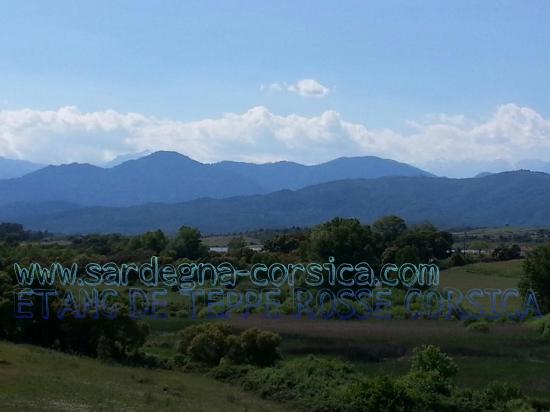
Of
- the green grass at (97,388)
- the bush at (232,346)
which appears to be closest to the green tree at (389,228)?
the bush at (232,346)

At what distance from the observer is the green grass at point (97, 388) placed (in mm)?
21281

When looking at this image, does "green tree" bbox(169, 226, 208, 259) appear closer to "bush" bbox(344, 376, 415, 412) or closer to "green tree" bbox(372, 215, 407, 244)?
"green tree" bbox(372, 215, 407, 244)

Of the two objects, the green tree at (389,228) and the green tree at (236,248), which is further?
the green tree at (389,228)

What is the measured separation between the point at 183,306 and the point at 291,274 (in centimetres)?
1229

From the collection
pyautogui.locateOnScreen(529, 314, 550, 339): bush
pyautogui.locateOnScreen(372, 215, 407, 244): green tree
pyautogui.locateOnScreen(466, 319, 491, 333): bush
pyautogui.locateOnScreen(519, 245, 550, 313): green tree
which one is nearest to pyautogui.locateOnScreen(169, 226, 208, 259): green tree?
pyautogui.locateOnScreen(372, 215, 407, 244): green tree

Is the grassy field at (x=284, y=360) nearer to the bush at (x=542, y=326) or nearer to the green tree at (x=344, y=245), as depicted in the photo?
the bush at (x=542, y=326)

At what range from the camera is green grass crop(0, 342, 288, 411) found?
21.3m

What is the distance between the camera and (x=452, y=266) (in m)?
78.8

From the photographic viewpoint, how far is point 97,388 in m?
23.9

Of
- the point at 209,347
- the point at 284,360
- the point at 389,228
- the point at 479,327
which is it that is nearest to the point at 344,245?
the point at 479,327

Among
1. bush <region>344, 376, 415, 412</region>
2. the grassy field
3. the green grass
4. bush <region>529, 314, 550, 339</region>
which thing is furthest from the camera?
bush <region>529, 314, 550, 339</region>

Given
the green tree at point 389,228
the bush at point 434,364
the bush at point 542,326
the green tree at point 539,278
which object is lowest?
the bush at point 542,326

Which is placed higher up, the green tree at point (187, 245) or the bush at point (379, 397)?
the green tree at point (187, 245)

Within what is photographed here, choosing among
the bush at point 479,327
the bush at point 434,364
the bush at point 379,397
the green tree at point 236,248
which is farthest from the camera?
the green tree at point 236,248
